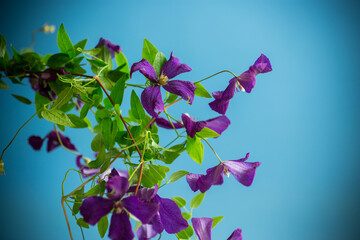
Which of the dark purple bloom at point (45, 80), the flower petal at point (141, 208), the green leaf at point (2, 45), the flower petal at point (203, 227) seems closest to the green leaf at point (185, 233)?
the flower petal at point (203, 227)

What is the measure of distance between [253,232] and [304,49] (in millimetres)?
564

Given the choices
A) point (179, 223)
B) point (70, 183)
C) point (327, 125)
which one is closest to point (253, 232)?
point (327, 125)

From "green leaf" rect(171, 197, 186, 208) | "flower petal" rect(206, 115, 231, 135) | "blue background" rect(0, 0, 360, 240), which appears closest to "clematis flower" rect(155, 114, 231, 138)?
"flower petal" rect(206, 115, 231, 135)

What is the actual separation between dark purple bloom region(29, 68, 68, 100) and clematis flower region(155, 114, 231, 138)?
0.16 meters

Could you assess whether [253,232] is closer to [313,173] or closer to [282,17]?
[313,173]

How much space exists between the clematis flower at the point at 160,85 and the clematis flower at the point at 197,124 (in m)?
0.02

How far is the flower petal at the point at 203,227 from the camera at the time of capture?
0.37m

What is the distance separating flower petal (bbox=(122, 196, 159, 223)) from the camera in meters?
0.29

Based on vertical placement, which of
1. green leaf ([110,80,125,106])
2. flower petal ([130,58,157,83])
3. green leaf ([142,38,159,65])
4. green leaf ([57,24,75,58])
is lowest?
green leaf ([110,80,125,106])

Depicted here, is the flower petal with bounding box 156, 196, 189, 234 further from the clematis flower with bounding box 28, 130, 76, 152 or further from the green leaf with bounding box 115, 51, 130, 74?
the clematis flower with bounding box 28, 130, 76, 152

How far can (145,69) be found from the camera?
0.35 meters

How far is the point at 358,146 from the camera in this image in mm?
1026

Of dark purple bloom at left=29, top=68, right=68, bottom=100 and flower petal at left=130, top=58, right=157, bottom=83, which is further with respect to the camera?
dark purple bloom at left=29, top=68, right=68, bottom=100

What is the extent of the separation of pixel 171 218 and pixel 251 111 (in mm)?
655
